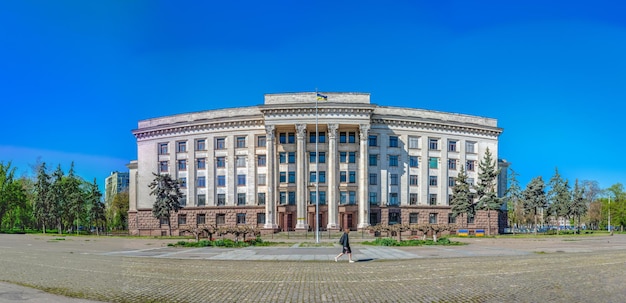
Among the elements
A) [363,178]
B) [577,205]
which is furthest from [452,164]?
[577,205]

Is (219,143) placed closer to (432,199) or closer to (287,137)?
(287,137)

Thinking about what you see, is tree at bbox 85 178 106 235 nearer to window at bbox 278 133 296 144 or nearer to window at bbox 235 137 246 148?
window at bbox 235 137 246 148

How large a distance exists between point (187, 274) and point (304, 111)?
45.4 meters

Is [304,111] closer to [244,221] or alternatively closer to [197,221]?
[244,221]

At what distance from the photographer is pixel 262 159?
212ft

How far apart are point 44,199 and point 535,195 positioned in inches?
2885

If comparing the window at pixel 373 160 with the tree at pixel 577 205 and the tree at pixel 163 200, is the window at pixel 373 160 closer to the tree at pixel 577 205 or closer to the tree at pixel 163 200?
the tree at pixel 163 200

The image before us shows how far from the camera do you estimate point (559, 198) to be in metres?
70.1

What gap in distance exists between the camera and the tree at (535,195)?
6625 cm

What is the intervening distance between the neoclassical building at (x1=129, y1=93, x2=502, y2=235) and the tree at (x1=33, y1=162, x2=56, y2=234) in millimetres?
12096

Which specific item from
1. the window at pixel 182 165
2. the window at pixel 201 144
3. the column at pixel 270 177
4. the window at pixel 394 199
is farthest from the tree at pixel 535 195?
the window at pixel 182 165

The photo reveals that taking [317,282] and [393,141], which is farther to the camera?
[393,141]

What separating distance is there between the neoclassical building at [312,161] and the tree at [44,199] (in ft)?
39.7

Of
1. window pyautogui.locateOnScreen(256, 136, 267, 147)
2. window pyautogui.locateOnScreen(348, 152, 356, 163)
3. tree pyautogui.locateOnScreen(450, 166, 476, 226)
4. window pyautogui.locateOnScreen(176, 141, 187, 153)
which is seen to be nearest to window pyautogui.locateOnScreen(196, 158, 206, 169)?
window pyautogui.locateOnScreen(176, 141, 187, 153)
